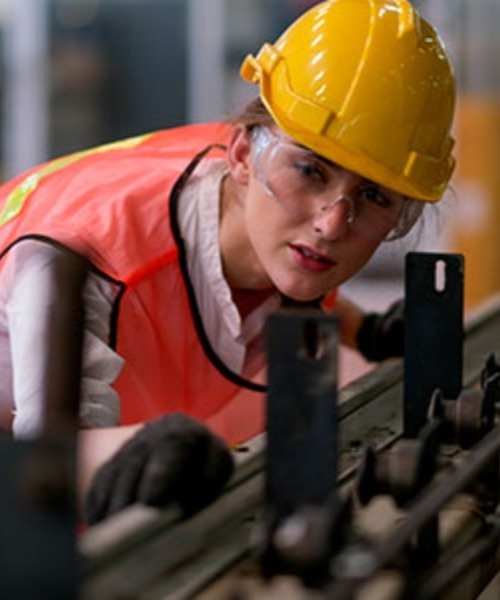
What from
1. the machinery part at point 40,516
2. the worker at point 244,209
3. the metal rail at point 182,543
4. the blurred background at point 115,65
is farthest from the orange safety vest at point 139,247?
the blurred background at point 115,65

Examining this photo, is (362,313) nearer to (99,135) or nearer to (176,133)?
(176,133)

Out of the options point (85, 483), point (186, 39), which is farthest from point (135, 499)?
point (186, 39)

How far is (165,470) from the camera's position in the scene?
1.05 meters

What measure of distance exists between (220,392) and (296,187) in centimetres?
46

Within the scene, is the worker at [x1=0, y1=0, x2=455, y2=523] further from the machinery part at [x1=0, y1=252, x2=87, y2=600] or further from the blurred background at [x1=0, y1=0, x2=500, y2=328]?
the blurred background at [x1=0, y1=0, x2=500, y2=328]

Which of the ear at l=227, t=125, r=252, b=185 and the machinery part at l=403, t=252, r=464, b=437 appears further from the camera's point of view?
the ear at l=227, t=125, r=252, b=185

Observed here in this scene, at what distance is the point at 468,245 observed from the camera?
522 cm

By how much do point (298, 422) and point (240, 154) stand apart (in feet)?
2.67

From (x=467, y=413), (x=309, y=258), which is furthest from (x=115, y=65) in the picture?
(x=467, y=413)

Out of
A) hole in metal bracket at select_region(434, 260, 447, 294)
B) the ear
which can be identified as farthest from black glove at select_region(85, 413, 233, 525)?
the ear

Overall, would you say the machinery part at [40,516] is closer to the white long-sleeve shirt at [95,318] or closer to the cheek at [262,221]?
the white long-sleeve shirt at [95,318]

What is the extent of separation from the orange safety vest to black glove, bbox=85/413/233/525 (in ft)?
1.64

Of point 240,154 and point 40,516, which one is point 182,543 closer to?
point 40,516

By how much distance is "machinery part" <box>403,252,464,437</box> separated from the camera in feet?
4.85
